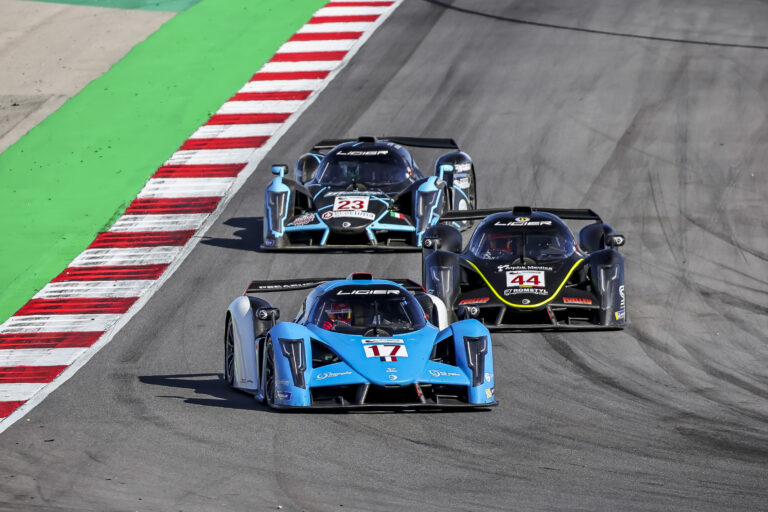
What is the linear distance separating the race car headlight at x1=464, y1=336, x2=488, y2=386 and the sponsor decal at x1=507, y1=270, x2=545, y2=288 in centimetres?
351

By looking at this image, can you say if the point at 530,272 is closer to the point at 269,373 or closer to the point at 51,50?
the point at 269,373

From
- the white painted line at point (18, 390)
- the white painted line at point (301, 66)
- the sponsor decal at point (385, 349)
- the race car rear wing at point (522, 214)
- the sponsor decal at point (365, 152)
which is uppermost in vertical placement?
the white painted line at point (301, 66)

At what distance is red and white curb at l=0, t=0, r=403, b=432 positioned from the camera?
17016 mm

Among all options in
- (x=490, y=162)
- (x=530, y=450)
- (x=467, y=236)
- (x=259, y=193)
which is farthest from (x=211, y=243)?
(x=530, y=450)

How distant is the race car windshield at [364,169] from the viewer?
73.2 feet

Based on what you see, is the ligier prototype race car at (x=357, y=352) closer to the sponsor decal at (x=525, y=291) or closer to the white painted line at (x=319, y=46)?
the sponsor decal at (x=525, y=291)

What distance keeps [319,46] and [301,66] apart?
1.37 m

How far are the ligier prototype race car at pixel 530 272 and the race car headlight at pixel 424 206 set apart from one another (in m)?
1.87

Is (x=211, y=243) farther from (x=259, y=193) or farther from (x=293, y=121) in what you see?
(x=293, y=121)

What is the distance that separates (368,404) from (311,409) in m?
0.54

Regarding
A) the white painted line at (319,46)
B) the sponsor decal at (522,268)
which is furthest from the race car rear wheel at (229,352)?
the white painted line at (319,46)

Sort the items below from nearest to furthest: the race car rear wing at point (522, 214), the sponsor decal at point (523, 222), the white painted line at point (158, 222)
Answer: the sponsor decal at point (523, 222), the race car rear wing at point (522, 214), the white painted line at point (158, 222)

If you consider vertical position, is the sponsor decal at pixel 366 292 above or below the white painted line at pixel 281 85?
below

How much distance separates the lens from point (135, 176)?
81.7 ft
